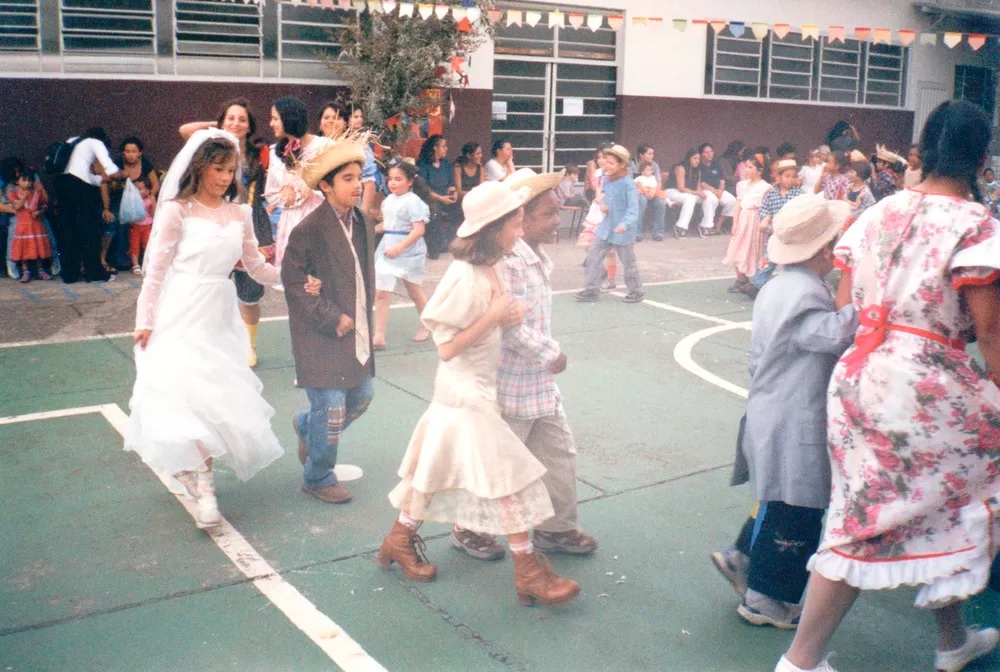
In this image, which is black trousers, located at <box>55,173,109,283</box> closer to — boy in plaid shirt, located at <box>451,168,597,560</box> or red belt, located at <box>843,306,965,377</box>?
boy in plaid shirt, located at <box>451,168,597,560</box>

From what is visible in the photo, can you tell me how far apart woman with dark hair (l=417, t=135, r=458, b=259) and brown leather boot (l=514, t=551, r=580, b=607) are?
9.66 metres

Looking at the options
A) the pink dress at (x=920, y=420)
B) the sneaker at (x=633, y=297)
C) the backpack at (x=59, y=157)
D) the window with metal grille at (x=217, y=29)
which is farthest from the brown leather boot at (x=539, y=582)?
the window with metal grille at (x=217, y=29)

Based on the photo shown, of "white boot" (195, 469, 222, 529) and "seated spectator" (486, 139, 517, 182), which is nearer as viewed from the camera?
"white boot" (195, 469, 222, 529)

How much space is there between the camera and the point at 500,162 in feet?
49.4

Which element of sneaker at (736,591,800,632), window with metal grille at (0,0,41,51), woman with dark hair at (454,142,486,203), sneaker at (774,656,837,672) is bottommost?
sneaker at (736,591,800,632)

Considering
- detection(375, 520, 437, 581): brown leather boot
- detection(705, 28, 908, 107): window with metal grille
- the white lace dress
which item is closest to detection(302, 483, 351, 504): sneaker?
the white lace dress

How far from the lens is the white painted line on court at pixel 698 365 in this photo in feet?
23.8

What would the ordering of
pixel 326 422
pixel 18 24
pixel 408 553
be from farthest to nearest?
pixel 18 24
pixel 326 422
pixel 408 553

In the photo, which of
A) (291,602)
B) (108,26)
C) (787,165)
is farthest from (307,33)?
(291,602)

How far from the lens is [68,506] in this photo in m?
4.93

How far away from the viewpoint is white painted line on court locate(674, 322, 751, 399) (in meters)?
7.25

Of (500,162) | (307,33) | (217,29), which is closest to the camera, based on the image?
(217,29)

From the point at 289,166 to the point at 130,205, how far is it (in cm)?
545

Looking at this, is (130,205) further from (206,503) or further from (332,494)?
(206,503)
